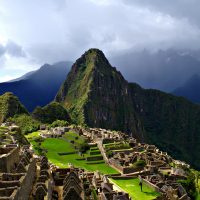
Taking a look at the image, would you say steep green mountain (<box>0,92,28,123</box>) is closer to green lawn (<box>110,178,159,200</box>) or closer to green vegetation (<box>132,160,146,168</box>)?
green vegetation (<box>132,160,146,168</box>)

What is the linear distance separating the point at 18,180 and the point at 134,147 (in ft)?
182

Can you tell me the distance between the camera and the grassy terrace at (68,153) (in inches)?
2431

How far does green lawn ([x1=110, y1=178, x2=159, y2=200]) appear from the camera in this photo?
141ft

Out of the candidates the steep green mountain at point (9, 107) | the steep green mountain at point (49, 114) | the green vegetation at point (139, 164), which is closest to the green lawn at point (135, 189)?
the green vegetation at point (139, 164)

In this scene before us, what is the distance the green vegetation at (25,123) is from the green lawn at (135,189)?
181 ft

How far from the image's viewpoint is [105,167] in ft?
211

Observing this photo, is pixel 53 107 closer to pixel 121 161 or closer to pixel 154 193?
pixel 121 161

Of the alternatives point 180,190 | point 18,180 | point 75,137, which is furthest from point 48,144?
point 18,180

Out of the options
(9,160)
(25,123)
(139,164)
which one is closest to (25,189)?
(9,160)

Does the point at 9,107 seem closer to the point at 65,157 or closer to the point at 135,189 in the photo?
the point at 65,157

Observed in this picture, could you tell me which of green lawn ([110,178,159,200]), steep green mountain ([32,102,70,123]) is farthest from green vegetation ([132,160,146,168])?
steep green mountain ([32,102,70,123])

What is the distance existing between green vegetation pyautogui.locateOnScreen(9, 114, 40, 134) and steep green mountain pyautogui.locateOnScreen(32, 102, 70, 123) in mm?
9633

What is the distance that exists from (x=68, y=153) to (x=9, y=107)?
198 feet

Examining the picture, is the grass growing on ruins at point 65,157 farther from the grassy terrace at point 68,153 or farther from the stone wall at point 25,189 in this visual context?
the stone wall at point 25,189
